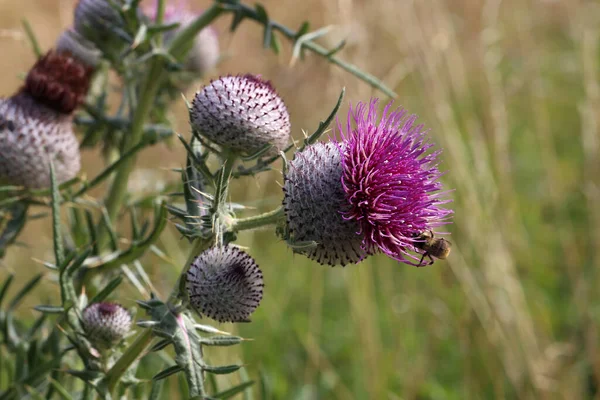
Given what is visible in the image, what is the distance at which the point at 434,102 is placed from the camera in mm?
4145

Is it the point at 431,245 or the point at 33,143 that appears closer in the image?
the point at 431,245

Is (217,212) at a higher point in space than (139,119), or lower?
lower

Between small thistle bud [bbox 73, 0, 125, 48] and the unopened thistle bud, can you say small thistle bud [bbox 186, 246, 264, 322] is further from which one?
small thistle bud [bbox 73, 0, 125, 48]

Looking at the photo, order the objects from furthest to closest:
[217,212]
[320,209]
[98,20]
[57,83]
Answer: [98,20] → [57,83] → [320,209] → [217,212]

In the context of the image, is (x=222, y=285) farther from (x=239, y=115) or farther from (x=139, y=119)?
(x=139, y=119)

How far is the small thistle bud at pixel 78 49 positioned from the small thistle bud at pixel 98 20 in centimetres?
9

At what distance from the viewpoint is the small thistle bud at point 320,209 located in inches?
76.9

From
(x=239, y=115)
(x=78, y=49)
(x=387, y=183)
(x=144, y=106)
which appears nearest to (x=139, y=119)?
(x=144, y=106)

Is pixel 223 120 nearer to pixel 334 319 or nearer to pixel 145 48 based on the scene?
pixel 145 48

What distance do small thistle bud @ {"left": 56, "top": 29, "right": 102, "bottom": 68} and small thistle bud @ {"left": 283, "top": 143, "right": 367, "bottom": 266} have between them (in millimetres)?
1766

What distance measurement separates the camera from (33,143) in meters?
2.79

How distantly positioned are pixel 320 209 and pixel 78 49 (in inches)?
84.0

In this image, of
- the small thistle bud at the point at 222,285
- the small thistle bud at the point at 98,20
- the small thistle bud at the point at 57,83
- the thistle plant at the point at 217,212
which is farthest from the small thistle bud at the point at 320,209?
the small thistle bud at the point at 98,20

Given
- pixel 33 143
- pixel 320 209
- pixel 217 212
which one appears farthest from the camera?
pixel 33 143
